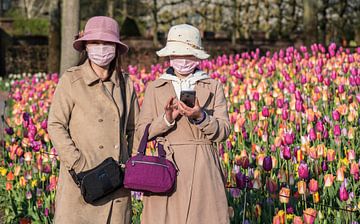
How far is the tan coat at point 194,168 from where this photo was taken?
112 inches

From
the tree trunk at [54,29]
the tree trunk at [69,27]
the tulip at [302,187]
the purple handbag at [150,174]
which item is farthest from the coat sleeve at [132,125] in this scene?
the tree trunk at [54,29]

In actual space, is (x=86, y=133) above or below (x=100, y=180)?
above

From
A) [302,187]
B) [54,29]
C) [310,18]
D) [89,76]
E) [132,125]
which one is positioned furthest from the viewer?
[54,29]

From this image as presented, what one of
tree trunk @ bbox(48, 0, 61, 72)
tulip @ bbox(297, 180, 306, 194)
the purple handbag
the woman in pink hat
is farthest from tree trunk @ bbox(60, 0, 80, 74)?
the purple handbag

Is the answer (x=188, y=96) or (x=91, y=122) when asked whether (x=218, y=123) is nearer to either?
(x=188, y=96)

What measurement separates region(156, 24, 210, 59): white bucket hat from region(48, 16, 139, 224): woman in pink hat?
246 millimetres

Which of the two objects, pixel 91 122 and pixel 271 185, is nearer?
pixel 91 122

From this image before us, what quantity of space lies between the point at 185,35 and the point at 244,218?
52.7 inches

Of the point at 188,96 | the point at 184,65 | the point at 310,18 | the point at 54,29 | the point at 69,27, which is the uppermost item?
the point at 310,18

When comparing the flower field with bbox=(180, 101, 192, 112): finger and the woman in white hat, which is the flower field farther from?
bbox=(180, 101, 192, 112): finger

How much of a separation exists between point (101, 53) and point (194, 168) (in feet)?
2.20

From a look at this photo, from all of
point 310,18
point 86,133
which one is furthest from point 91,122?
point 310,18

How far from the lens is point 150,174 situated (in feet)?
9.18

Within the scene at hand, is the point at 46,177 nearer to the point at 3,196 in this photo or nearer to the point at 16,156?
the point at 3,196
